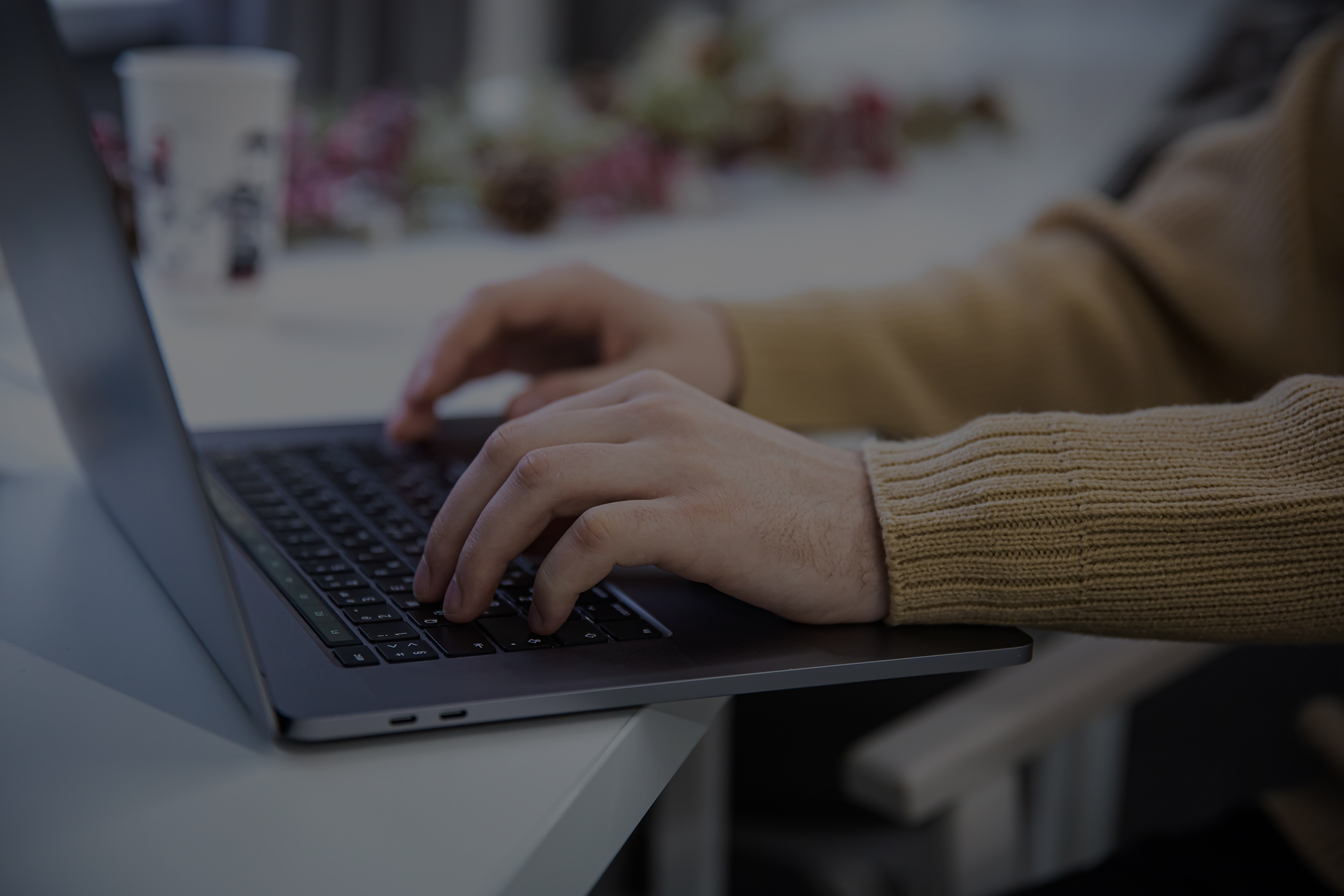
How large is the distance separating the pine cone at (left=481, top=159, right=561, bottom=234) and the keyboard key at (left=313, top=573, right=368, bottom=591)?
80 centimetres

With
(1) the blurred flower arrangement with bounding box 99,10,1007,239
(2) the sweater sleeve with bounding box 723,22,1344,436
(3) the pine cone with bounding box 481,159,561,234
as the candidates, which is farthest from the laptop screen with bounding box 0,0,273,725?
(3) the pine cone with bounding box 481,159,561,234

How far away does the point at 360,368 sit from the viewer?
33.0 inches

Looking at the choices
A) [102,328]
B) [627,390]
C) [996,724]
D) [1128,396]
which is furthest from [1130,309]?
[102,328]

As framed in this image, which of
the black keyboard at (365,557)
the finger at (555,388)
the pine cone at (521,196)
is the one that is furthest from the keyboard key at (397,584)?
the pine cone at (521,196)

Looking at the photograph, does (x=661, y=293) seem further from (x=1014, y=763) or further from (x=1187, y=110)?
(x=1187, y=110)

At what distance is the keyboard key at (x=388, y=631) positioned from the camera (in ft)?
1.33

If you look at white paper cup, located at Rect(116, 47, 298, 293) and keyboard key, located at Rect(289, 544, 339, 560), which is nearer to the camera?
keyboard key, located at Rect(289, 544, 339, 560)

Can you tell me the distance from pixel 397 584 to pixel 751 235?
0.95m

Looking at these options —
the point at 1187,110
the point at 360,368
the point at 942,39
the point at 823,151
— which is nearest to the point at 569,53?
the point at 942,39

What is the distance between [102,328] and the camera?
1.32 ft

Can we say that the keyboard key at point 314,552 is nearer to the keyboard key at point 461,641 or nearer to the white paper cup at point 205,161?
the keyboard key at point 461,641

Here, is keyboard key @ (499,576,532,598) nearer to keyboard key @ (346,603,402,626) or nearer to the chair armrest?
keyboard key @ (346,603,402,626)

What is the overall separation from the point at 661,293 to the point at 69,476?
36 centimetres

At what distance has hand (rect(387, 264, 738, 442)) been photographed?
0.66 metres
